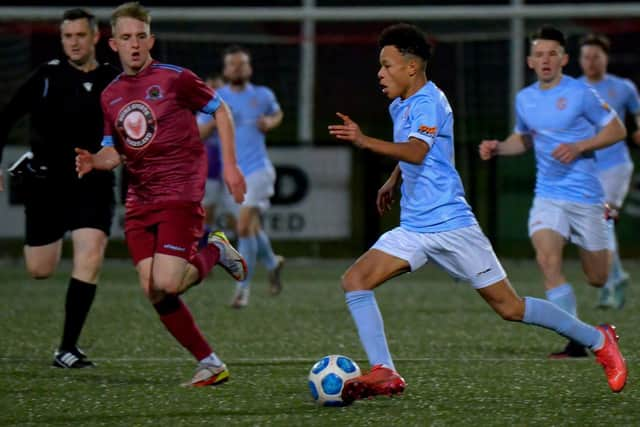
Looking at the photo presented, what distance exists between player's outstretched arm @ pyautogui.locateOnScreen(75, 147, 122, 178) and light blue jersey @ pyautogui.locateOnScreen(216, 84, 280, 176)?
200 inches

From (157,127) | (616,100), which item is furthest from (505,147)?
(616,100)

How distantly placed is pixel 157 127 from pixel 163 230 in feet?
1.61

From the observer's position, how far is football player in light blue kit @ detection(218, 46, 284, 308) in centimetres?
1133

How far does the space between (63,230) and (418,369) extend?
208cm

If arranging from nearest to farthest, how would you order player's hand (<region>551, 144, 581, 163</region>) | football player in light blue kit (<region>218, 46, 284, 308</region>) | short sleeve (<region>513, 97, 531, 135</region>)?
player's hand (<region>551, 144, 581, 163</region>) → short sleeve (<region>513, 97, 531, 135</region>) → football player in light blue kit (<region>218, 46, 284, 308</region>)

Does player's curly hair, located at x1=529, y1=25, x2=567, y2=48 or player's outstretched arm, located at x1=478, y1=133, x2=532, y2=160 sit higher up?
player's curly hair, located at x1=529, y1=25, x2=567, y2=48

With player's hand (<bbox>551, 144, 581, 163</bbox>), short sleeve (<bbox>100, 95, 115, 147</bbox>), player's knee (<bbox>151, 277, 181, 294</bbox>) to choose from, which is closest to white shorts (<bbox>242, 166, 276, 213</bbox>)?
player's hand (<bbox>551, 144, 581, 163</bbox>)

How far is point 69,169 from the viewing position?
7.44 meters

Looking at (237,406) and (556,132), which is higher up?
(556,132)

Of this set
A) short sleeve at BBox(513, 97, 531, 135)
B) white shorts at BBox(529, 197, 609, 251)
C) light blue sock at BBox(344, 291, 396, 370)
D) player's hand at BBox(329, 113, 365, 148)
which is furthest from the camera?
short sleeve at BBox(513, 97, 531, 135)

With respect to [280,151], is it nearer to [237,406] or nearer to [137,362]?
[137,362]

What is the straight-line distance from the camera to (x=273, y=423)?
5488 mm

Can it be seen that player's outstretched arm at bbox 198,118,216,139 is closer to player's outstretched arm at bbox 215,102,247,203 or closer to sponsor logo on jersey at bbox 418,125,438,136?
player's outstretched arm at bbox 215,102,247,203

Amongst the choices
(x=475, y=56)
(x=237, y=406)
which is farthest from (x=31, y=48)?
(x=237, y=406)
